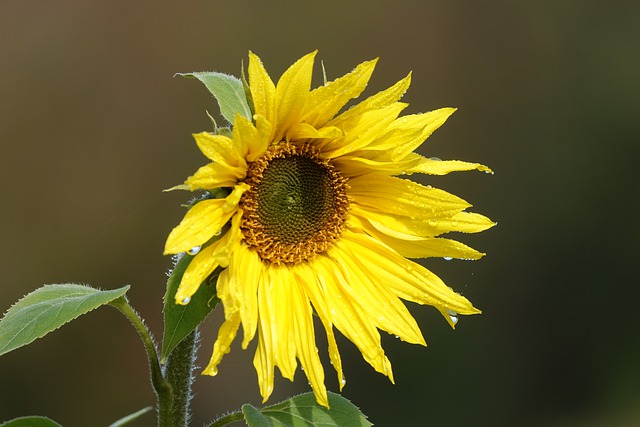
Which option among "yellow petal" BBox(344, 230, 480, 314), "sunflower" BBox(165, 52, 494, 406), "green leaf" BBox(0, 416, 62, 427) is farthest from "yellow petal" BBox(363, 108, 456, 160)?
"green leaf" BBox(0, 416, 62, 427)

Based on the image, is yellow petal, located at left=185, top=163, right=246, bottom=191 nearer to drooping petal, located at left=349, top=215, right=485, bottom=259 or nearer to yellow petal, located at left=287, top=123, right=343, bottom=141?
yellow petal, located at left=287, top=123, right=343, bottom=141

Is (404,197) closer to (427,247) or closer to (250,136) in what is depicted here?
Answer: (427,247)

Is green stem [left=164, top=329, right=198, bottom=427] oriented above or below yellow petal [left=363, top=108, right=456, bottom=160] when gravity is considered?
below

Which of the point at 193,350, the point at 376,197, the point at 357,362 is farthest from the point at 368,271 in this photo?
the point at 357,362

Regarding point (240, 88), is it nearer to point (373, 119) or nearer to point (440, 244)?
point (373, 119)

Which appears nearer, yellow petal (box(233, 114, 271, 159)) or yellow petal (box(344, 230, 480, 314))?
yellow petal (box(233, 114, 271, 159))

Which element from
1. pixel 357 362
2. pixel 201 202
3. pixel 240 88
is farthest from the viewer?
A: pixel 357 362

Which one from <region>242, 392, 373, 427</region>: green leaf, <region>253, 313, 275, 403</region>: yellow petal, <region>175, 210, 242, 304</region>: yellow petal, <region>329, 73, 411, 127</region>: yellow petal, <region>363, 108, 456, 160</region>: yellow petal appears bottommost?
<region>242, 392, 373, 427</region>: green leaf
